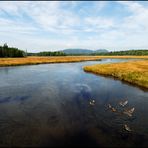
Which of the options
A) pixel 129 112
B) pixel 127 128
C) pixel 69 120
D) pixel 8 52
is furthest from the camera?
pixel 8 52

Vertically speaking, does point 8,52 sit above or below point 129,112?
above

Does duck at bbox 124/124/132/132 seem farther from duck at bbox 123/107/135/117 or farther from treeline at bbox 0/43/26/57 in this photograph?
treeline at bbox 0/43/26/57

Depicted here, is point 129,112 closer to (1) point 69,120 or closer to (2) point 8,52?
(1) point 69,120

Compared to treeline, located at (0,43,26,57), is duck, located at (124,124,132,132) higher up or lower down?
lower down

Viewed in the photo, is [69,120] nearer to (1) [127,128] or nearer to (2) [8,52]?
(1) [127,128]

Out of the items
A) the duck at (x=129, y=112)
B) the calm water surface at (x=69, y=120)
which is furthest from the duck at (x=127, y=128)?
the duck at (x=129, y=112)

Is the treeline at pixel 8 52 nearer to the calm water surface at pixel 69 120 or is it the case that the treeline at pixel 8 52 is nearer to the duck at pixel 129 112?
the calm water surface at pixel 69 120

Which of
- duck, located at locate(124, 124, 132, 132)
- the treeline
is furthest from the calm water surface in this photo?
the treeline

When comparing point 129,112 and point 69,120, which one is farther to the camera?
point 129,112

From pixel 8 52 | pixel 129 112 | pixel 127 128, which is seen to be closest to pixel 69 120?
pixel 127 128

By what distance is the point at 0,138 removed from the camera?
13.0 metres

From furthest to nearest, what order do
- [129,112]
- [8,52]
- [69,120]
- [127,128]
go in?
[8,52], [129,112], [69,120], [127,128]

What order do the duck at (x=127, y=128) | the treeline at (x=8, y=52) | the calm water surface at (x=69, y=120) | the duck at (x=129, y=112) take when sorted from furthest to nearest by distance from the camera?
the treeline at (x=8, y=52) < the duck at (x=129, y=112) < the duck at (x=127, y=128) < the calm water surface at (x=69, y=120)

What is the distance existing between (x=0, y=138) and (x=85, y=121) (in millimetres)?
6781
